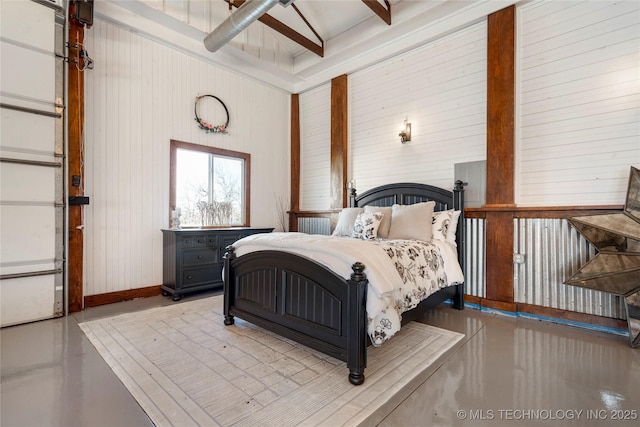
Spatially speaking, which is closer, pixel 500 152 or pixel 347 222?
pixel 500 152

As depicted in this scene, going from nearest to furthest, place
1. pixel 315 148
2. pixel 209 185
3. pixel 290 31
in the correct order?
pixel 290 31, pixel 209 185, pixel 315 148

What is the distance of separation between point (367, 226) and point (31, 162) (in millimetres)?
3553

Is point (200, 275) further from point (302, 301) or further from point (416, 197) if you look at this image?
point (416, 197)

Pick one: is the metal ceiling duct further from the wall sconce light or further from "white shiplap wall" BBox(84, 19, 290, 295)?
the wall sconce light

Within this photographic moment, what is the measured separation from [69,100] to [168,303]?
8.36 feet

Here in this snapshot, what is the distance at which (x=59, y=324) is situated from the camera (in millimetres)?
2902

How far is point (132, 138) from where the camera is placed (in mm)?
3848

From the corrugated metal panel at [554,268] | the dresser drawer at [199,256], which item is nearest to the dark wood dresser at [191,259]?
the dresser drawer at [199,256]

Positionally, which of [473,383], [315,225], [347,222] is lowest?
[473,383]

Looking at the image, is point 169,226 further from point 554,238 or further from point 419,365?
point 554,238

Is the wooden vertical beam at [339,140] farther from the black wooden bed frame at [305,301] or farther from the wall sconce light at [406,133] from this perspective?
the black wooden bed frame at [305,301]

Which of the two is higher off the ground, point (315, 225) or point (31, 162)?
point (31, 162)

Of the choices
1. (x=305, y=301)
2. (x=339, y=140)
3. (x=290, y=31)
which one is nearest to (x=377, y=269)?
(x=305, y=301)

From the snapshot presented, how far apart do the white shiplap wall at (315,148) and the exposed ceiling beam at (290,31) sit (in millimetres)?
624
